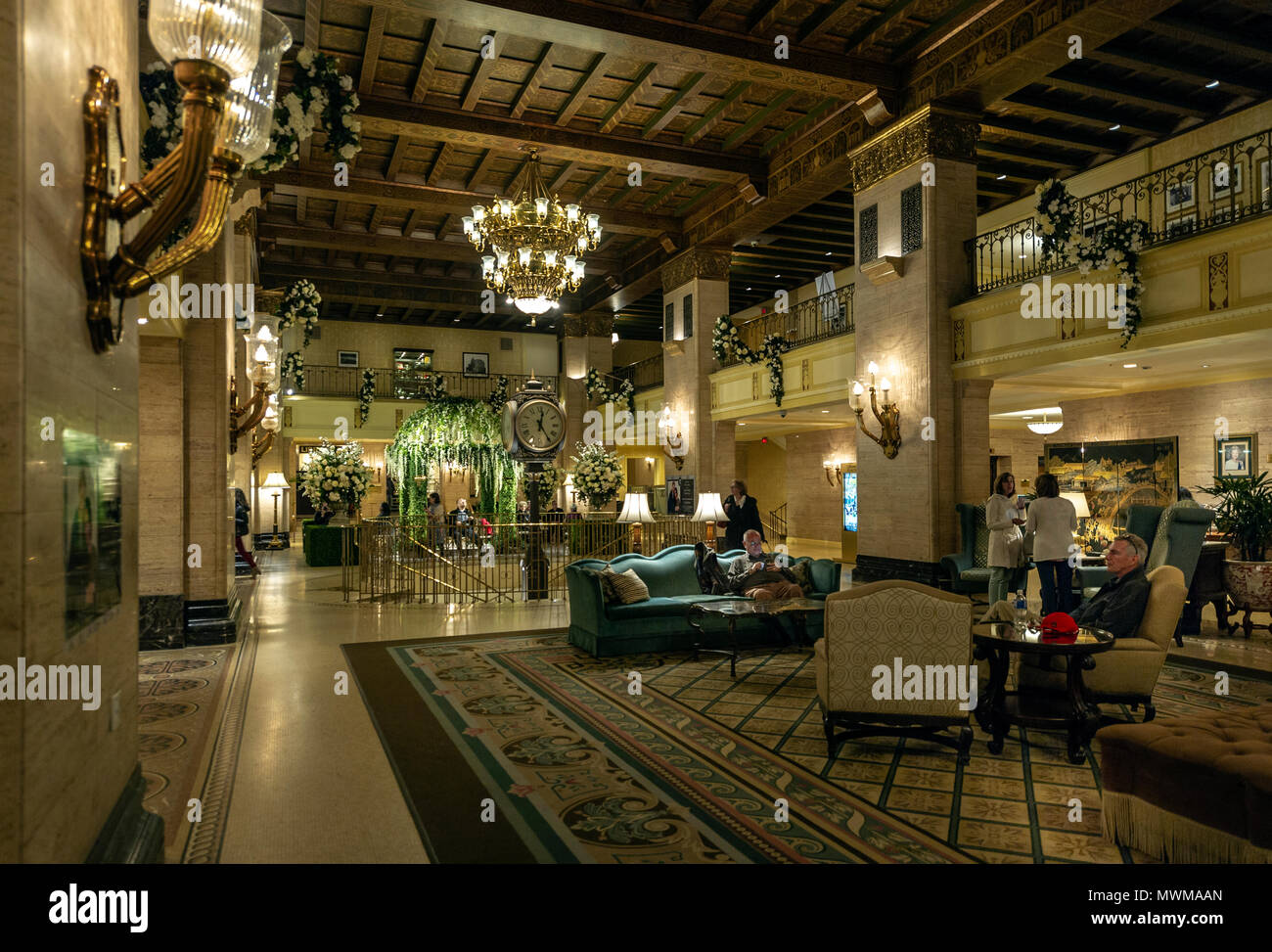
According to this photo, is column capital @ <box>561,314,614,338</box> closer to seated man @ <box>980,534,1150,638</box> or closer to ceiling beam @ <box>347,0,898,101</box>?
ceiling beam @ <box>347,0,898,101</box>

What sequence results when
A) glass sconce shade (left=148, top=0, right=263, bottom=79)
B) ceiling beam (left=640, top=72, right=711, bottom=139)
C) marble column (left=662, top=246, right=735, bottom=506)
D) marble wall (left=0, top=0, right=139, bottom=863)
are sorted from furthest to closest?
1. marble column (left=662, top=246, right=735, bottom=506)
2. ceiling beam (left=640, top=72, right=711, bottom=139)
3. glass sconce shade (left=148, top=0, right=263, bottom=79)
4. marble wall (left=0, top=0, right=139, bottom=863)

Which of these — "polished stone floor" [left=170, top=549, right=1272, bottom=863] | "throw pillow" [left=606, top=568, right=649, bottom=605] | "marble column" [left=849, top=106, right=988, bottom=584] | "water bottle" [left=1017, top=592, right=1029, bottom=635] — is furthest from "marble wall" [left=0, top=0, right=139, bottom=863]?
"marble column" [left=849, top=106, right=988, bottom=584]

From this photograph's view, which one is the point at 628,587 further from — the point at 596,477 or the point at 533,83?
the point at 533,83

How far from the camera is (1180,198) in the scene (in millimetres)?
10812

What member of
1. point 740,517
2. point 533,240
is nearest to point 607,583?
point 740,517

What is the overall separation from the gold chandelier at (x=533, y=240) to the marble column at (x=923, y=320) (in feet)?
12.1

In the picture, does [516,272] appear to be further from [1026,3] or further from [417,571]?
[1026,3]

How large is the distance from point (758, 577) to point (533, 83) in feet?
20.8

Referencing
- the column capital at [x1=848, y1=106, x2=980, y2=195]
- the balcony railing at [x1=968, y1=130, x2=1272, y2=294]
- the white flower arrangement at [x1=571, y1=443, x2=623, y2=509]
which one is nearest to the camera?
the balcony railing at [x1=968, y1=130, x2=1272, y2=294]

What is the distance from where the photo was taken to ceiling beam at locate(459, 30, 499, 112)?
8852mm

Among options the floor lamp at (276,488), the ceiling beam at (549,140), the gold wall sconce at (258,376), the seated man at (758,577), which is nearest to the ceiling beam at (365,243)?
the ceiling beam at (549,140)

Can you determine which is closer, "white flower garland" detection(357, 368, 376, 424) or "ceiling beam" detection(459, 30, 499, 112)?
"ceiling beam" detection(459, 30, 499, 112)

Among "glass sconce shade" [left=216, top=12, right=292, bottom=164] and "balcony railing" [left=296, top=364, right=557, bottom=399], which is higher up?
"balcony railing" [left=296, top=364, right=557, bottom=399]

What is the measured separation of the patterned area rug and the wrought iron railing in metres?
4.48
